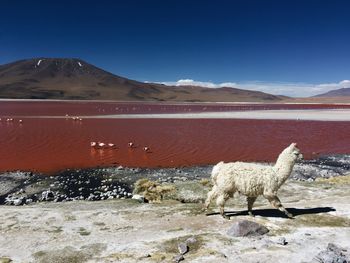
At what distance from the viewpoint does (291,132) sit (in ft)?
153

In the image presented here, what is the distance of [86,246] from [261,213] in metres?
5.68

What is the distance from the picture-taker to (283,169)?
11766 millimetres

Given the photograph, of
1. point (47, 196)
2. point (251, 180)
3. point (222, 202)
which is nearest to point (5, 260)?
point (222, 202)

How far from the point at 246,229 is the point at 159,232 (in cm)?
247

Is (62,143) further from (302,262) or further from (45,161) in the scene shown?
(302,262)

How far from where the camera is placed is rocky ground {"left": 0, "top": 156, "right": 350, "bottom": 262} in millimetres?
9297

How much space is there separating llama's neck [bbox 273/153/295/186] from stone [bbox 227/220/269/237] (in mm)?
1922

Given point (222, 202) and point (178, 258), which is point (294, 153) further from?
point (178, 258)

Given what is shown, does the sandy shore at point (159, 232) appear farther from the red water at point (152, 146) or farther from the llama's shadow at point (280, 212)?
the red water at point (152, 146)

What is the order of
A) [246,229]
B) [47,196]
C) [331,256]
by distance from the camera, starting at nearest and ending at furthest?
1. [331,256]
2. [246,229]
3. [47,196]

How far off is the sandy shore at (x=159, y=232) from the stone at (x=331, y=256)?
0.27 m

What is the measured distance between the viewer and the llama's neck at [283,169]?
462 inches

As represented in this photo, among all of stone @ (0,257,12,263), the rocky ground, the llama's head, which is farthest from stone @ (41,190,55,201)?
the llama's head

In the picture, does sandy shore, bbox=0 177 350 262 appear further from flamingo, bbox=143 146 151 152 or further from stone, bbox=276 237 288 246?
flamingo, bbox=143 146 151 152
